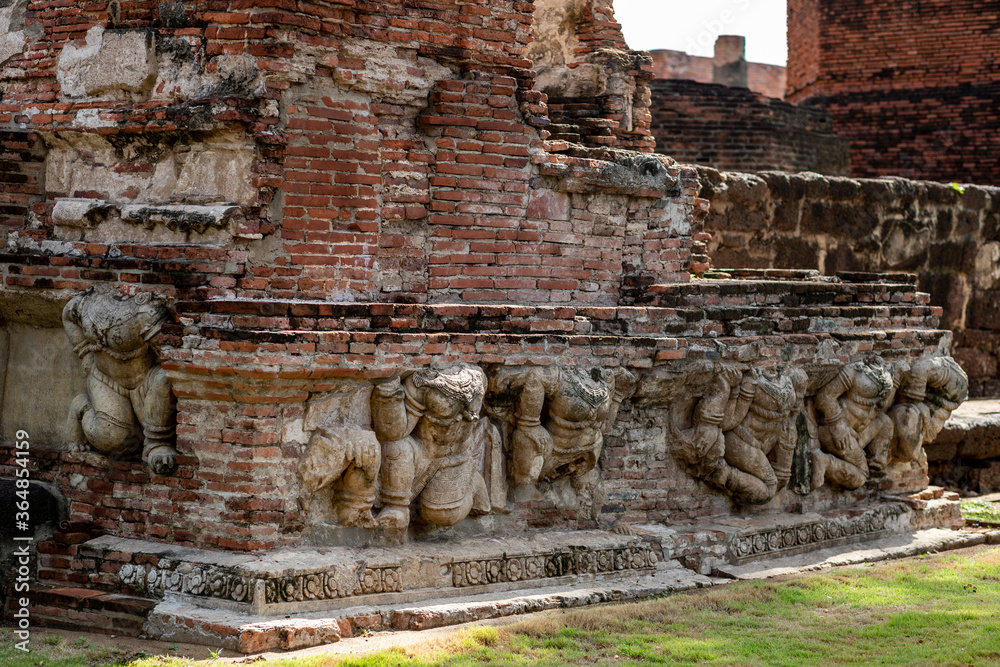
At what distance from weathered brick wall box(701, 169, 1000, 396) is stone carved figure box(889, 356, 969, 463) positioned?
279 cm

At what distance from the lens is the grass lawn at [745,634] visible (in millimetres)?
5027

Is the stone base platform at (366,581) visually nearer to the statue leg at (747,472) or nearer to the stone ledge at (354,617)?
the stone ledge at (354,617)

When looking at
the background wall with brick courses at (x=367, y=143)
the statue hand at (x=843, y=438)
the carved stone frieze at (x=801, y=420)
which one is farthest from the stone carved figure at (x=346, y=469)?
the statue hand at (x=843, y=438)

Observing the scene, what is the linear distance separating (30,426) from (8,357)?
1.35 ft

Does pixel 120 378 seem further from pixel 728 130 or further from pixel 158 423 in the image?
pixel 728 130

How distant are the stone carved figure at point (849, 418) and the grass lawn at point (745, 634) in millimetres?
1179

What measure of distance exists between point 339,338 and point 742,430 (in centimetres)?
289

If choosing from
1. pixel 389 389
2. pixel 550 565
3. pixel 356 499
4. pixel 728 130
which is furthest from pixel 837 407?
pixel 728 130

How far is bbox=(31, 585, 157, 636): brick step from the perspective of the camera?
530 cm

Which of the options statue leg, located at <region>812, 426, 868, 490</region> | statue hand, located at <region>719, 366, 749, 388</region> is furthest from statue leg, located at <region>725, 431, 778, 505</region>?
statue leg, located at <region>812, 426, 868, 490</region>

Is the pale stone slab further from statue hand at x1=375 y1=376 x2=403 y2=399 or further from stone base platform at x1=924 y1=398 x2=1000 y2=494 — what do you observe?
statue hand at x1=375 y1=376 x2=403 y2=399

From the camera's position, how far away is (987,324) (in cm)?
1303

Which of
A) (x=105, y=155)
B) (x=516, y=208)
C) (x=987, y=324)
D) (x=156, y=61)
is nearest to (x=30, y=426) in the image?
(x=105, y=155)

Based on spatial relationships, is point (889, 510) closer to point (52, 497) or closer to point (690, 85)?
point (52, 497)
